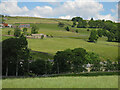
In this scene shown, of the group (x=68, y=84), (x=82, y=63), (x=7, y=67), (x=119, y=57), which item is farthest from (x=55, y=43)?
(x=68, y=84)

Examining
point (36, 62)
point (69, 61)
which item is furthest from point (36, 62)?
point (69, 61)

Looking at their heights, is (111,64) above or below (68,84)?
below

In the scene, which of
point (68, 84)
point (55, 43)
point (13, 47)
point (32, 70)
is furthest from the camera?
point (55, 43)

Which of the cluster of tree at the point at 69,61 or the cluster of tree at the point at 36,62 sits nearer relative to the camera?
the cluster of tree at the point at 36,62

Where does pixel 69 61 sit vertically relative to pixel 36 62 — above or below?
above

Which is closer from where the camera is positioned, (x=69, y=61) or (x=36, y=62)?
(x=36, y=62)

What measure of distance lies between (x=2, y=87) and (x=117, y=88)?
811 cm

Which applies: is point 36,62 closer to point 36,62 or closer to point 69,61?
point 36,62

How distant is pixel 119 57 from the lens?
112 metres

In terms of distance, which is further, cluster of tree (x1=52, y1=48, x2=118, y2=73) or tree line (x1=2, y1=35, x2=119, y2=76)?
cluster of tree (x1=52, y1=48, x2=118, y2=73)

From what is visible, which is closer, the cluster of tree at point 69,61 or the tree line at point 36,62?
the tree line at point 36,62

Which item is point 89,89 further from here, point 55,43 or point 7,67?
point 55,43

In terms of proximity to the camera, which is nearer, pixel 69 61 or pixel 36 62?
pixel 36 62

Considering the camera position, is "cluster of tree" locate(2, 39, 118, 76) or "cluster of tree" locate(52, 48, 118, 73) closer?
"cluster of tree" locate(2, 39, 118, 76)
